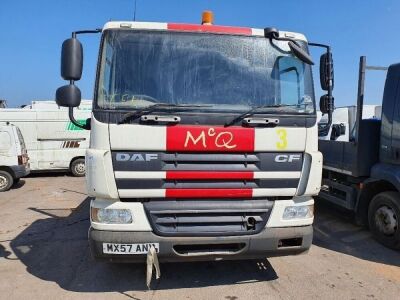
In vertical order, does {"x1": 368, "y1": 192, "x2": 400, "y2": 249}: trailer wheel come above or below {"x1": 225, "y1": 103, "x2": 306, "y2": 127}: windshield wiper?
below

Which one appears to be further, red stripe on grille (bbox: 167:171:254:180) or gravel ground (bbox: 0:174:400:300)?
gravel ground (bbox: 0:174:400:300)

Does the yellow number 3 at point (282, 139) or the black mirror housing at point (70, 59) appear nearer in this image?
the yellow number 3 at point (282, 139)

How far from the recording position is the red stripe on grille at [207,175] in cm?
368

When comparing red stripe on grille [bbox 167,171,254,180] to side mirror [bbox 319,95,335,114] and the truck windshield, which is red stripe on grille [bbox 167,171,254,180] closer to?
the truck windshield

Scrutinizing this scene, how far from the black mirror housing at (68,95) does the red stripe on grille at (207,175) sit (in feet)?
4.09

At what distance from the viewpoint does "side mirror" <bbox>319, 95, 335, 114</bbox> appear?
448 centimetres

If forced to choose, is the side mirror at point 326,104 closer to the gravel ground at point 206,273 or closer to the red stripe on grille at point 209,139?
the red stripe on grille at point 209,139

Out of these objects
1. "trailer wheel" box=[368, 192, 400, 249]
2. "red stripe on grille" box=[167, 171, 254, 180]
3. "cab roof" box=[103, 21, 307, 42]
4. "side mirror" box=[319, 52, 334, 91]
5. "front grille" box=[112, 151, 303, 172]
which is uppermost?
"cab roof" box=[103, 21, 307, 42]

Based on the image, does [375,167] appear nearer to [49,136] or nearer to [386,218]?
[386,218]

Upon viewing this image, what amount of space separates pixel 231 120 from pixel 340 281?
89.1 inches

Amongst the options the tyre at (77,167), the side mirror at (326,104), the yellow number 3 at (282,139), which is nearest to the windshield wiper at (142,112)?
the yellow number 3 at (282,139)

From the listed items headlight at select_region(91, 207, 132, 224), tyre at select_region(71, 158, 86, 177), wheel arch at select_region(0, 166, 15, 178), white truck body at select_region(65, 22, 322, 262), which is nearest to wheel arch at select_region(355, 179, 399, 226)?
white truck body at select_region(65, 22, 322, 262)

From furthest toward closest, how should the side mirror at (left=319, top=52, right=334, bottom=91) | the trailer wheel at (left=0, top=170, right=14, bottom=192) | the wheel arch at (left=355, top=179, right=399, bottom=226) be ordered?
1. the trailer wheel at (left=0, top=170, right=14, bottom=192)
2. the wheel arch at (left=355, top=179, right=399, bottom=226)
3. the side mirror at (left=319, top=52, right=334, bottom=91)

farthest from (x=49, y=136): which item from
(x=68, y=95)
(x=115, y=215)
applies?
(x=115, y=215)
